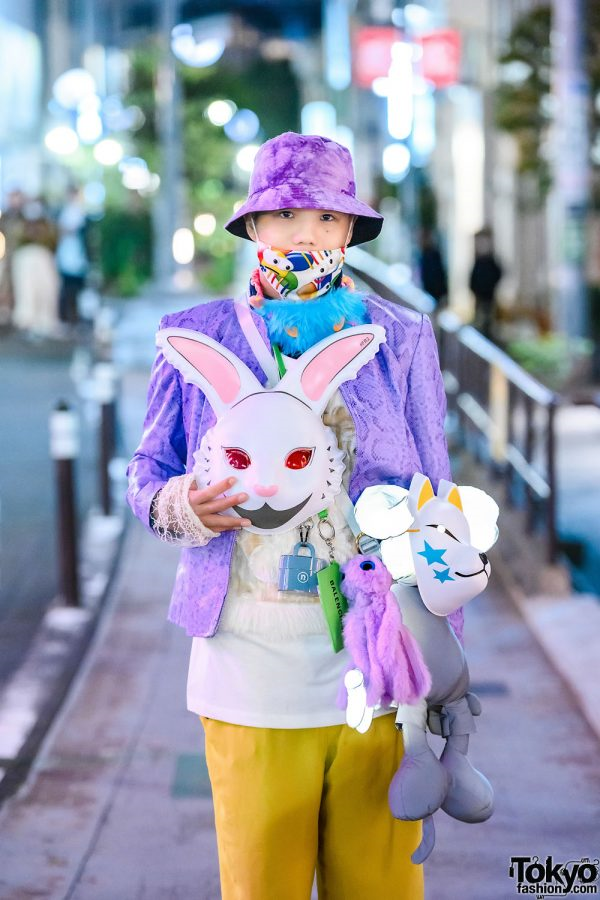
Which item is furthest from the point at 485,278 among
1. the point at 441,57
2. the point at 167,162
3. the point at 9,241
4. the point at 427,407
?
the point at 427,407

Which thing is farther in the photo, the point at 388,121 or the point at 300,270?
the point at 388,121

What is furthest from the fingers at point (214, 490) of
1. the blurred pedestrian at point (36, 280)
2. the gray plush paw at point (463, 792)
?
the blurred pedestrian at point (36, 280)

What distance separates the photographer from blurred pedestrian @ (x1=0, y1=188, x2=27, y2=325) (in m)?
21.0

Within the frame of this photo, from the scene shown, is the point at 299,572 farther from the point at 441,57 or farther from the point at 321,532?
the point at 441,57

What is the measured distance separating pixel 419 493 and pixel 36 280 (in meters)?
18.0

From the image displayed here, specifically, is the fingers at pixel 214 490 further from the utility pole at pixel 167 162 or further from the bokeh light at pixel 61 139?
the utility pole at pixel 167 162

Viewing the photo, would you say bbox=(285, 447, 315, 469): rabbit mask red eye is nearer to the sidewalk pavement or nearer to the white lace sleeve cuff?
the white lace sleeve cuff

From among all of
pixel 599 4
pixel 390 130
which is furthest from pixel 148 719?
pixel 390 130

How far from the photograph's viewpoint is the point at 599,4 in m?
19.1

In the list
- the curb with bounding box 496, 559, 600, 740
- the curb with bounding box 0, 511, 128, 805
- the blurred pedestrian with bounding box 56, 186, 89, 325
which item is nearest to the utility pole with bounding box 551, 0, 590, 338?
the blurred pedestrian with bounding box 56, 186, 89, 325

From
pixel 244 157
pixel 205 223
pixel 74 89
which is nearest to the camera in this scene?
pixel 74 89

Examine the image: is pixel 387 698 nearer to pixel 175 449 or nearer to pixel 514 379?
pixel 175 449

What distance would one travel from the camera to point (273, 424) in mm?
2881

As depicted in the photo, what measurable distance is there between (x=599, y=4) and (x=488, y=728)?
1491cm
